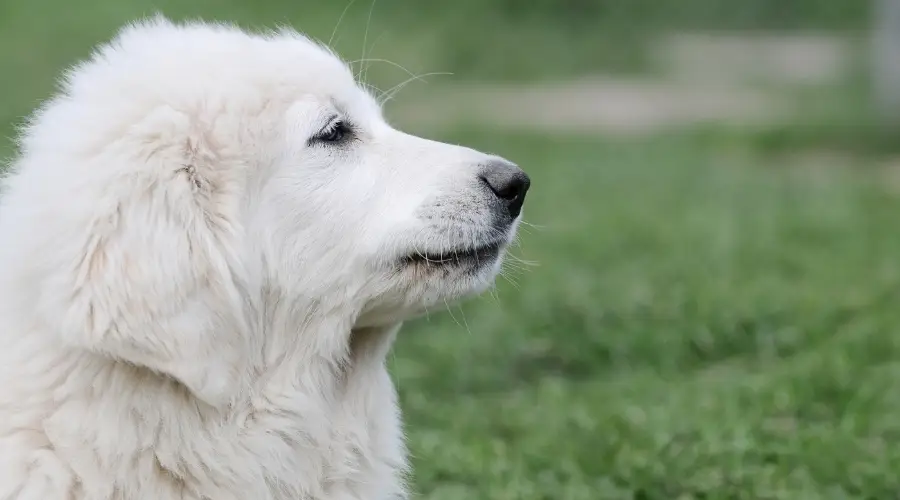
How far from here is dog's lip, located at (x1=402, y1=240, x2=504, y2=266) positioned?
11.5 feet

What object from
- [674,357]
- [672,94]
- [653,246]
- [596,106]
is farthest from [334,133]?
[672,94]

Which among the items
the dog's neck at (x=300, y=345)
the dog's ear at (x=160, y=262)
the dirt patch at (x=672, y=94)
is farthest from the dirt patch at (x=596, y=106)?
the dog's ear at (x=160, y=262)

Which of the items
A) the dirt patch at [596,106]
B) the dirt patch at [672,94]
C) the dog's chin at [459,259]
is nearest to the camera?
the dog's chin at [459,259]

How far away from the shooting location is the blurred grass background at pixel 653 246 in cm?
508

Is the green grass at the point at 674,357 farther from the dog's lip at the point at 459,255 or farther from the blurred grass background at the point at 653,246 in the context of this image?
the dog's lip at the point at 459,255

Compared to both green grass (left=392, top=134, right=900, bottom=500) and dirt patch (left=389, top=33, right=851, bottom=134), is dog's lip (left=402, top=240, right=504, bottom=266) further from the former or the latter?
dirt patch (left=389, top=33, right=851, bottom=134)

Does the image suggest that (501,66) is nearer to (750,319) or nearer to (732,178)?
(732,178)

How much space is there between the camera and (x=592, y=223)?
9.80 meters

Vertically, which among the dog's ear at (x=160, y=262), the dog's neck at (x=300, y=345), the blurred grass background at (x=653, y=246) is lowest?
the blurred grass background at (x=653, y=246)

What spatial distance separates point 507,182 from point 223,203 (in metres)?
0.81

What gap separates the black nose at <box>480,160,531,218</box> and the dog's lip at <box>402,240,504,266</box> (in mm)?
114

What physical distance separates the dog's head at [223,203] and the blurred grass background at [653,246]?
0.84m

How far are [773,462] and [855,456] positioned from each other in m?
0.32

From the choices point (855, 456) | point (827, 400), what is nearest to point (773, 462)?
point (855, 456)
